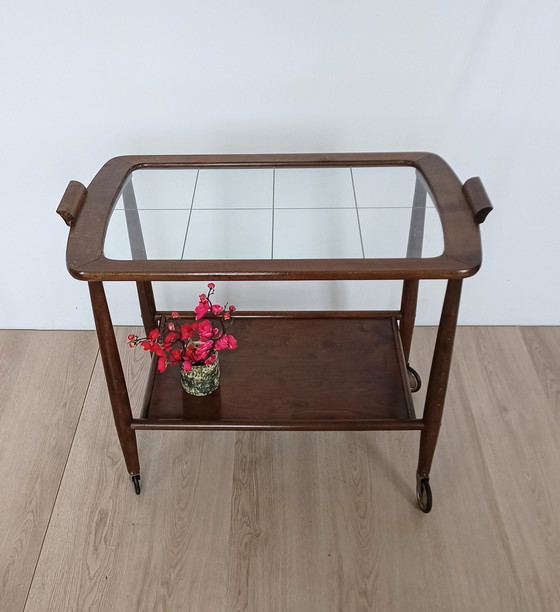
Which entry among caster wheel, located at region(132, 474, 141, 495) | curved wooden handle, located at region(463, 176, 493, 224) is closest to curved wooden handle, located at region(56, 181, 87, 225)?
caster wheel, located at region(132, 474, 141, 495)

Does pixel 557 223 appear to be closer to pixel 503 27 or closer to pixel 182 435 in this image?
pixel 503 27

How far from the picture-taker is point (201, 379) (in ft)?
5.75

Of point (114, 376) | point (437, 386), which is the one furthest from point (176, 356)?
point (437, 386)

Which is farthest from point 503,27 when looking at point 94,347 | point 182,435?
point 94,347

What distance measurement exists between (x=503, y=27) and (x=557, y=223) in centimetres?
67

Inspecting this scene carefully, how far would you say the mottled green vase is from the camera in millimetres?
1740

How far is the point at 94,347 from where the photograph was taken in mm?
2363

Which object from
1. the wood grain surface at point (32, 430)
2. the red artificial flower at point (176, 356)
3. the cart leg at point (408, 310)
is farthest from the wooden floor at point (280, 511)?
the red artificial flower at point (176, 356)

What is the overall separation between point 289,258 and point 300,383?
0.49 m

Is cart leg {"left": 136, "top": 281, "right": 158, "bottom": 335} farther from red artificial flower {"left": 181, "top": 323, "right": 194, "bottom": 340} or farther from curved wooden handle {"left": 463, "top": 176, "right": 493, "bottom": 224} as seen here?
curved wooden handle {"left": 463, "top": 176, "right": 493, "bottom": 224}

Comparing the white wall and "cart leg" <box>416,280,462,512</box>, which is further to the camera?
the white wall

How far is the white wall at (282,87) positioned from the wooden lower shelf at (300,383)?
1.75 ft

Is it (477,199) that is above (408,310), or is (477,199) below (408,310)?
above

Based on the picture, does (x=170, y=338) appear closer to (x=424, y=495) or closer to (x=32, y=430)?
(x=32, y=430)
